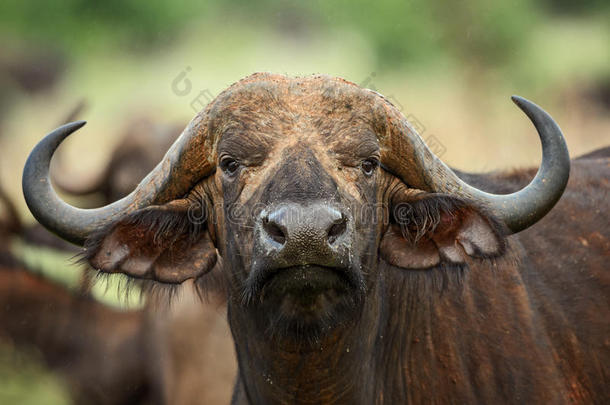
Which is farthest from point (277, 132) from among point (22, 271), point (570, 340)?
point (22, 271)

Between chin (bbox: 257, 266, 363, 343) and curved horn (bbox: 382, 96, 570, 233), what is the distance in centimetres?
80

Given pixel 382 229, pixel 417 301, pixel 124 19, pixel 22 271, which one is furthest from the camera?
pixel 124 19

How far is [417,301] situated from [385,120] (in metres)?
1.05

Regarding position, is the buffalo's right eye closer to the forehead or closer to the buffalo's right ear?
the forehead

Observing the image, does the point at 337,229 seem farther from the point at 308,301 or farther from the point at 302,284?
the point at 308,301

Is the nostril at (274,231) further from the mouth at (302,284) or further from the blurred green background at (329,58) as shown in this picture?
the blurred green background at (329,58)

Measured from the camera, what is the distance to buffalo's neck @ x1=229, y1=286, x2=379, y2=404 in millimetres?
4059

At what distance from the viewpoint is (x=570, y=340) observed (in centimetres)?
477

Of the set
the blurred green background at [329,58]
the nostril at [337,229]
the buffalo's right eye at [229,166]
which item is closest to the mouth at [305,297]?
the nostril at [337,229]

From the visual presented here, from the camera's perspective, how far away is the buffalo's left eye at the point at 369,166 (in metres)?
4.05

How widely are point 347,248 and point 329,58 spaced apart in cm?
2184

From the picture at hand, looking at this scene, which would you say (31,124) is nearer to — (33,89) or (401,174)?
(33,89)

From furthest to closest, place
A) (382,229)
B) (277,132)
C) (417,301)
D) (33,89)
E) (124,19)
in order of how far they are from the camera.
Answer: (33,89) → (124,19) → (417,301) → (382,229) → (277,132)

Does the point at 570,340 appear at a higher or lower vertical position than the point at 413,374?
higher
